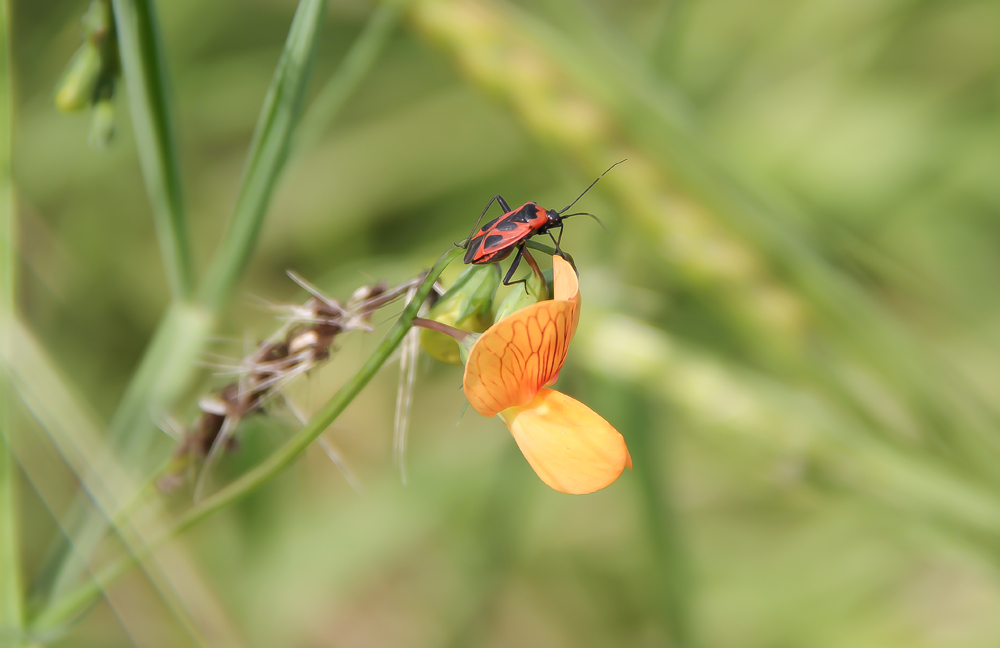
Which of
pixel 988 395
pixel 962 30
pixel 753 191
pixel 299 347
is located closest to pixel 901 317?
pixel 988 395

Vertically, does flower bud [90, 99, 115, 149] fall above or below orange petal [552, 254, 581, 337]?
above

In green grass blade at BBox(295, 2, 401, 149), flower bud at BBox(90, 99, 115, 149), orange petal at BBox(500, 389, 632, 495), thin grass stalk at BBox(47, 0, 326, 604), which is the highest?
green grass blade at BBox(295, 2, 401, 149)

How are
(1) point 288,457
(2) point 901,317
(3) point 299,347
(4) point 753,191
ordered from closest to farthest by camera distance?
(1) point 288,457
(3) point 299,347
(4) point 753,191
(2) point 901,317

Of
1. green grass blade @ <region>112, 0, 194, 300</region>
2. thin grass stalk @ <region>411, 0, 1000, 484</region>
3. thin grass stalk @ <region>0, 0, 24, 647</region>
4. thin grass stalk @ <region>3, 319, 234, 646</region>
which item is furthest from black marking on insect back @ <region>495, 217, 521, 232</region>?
thin grass stalk @ <region>3, 319, 234, 646</region>

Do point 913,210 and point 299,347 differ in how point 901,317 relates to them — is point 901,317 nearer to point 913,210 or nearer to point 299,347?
point 913,210

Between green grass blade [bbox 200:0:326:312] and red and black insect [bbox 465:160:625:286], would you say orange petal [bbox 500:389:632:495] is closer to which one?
red and black insect [bbox 465:160:625:286]

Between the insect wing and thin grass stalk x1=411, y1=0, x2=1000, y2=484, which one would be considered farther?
thin grass stalk x1=411, y1=0, x2=1000, y2=484

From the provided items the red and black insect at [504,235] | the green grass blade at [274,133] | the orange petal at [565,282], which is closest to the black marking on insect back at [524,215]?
the red and black insect at [504,235]
